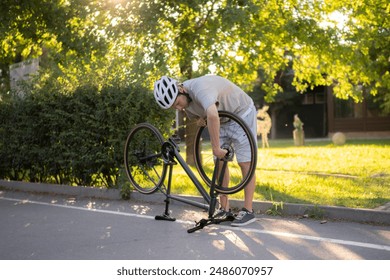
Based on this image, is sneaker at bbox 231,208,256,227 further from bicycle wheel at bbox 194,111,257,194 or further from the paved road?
bicycle wheel at bbox 194,111,257,194

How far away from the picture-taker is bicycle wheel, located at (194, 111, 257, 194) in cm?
→ 590

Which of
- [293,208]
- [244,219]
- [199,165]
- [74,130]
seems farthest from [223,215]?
[74,130]

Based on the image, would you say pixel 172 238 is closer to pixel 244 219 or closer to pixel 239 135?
pixel 244 219

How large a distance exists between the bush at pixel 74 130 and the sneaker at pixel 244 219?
3014mm

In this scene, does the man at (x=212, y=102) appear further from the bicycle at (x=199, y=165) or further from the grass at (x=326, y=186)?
the grass at (x=326, y=186)

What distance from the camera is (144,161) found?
24.6 ft

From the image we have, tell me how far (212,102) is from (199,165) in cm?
116

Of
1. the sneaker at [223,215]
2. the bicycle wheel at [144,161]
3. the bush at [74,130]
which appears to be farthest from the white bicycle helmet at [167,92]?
the bush at [74,130]

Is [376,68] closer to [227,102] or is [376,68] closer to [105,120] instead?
[105,120]

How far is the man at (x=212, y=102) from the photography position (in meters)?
5.76

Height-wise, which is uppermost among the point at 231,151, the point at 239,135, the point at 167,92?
the point at 167,92

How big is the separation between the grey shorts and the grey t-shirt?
10cm
